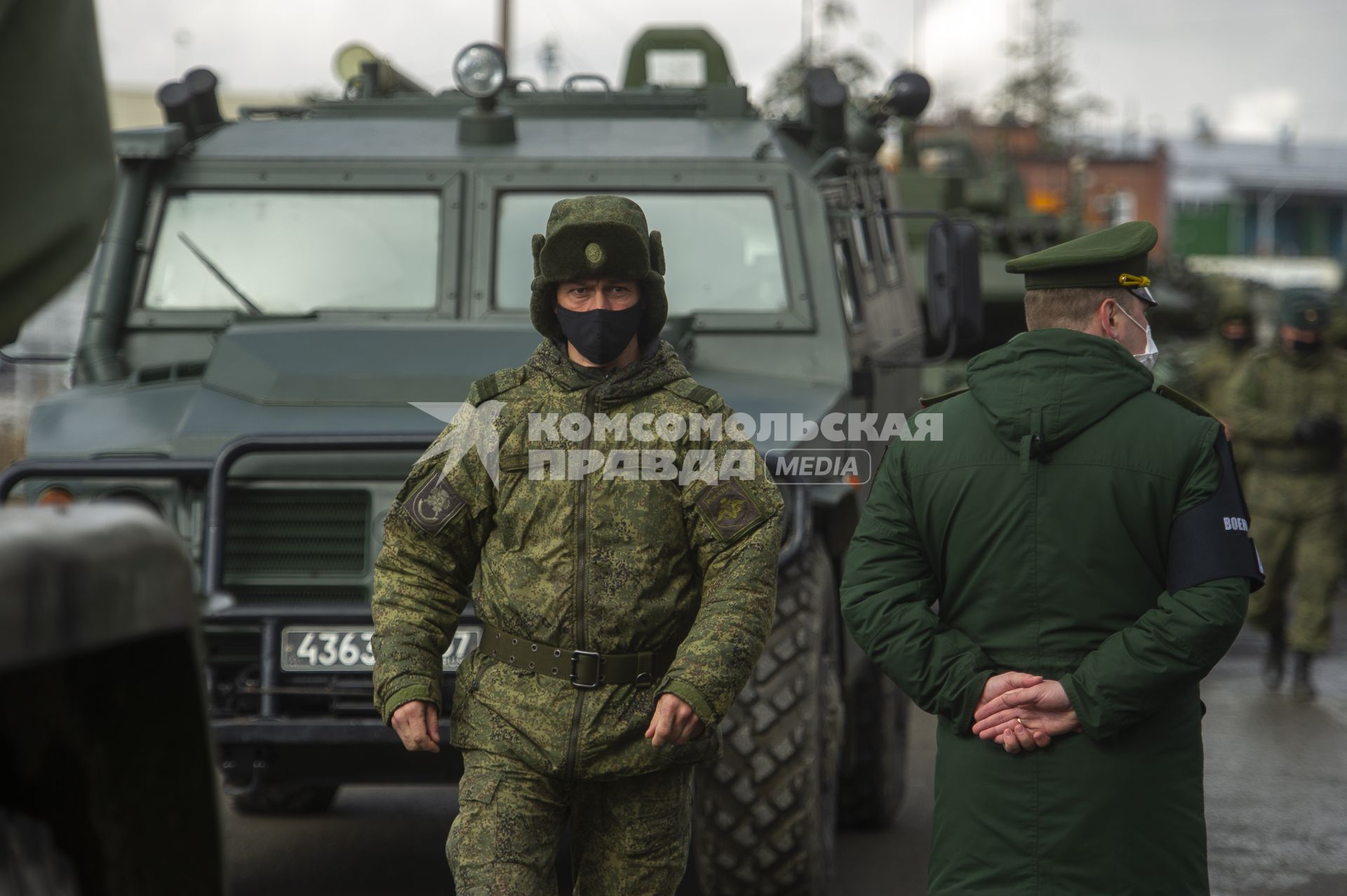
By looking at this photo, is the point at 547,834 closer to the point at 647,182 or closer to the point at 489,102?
the point at 647,182

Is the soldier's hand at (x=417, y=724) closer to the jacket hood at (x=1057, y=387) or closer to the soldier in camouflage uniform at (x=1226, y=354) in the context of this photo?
the jacket hood at (x=1057, y=387)

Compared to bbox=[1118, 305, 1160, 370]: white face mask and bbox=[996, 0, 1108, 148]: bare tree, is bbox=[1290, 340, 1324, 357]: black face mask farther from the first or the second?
bbox=[996, 0, 1108, 148]: bare tree

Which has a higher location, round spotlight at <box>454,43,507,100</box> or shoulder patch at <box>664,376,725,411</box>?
round spotlight at <box>454,43,507,100</box>

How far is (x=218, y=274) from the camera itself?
6.19 metres

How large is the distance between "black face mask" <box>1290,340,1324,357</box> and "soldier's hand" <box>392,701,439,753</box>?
23.7 feet

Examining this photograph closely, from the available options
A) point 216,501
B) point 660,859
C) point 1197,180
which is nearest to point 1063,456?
point 660,859

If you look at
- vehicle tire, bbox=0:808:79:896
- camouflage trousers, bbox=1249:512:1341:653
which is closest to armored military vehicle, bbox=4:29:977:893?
camouflage trousers, bbox=1249:512:1341:653

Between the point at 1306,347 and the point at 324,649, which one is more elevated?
the point at 1306,347

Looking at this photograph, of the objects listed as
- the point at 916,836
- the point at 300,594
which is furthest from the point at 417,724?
the point at 916,836

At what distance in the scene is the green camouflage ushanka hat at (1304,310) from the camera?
9.62 m

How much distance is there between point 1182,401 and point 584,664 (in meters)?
1.15

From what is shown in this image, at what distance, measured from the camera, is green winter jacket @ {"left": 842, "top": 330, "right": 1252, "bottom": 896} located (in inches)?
120

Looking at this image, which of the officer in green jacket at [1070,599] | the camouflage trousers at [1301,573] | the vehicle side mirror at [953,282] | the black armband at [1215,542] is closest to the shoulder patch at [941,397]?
the officer in green jacket at [1070,599]

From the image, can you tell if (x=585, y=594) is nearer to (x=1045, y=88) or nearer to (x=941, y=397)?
(x=941, y=397)
